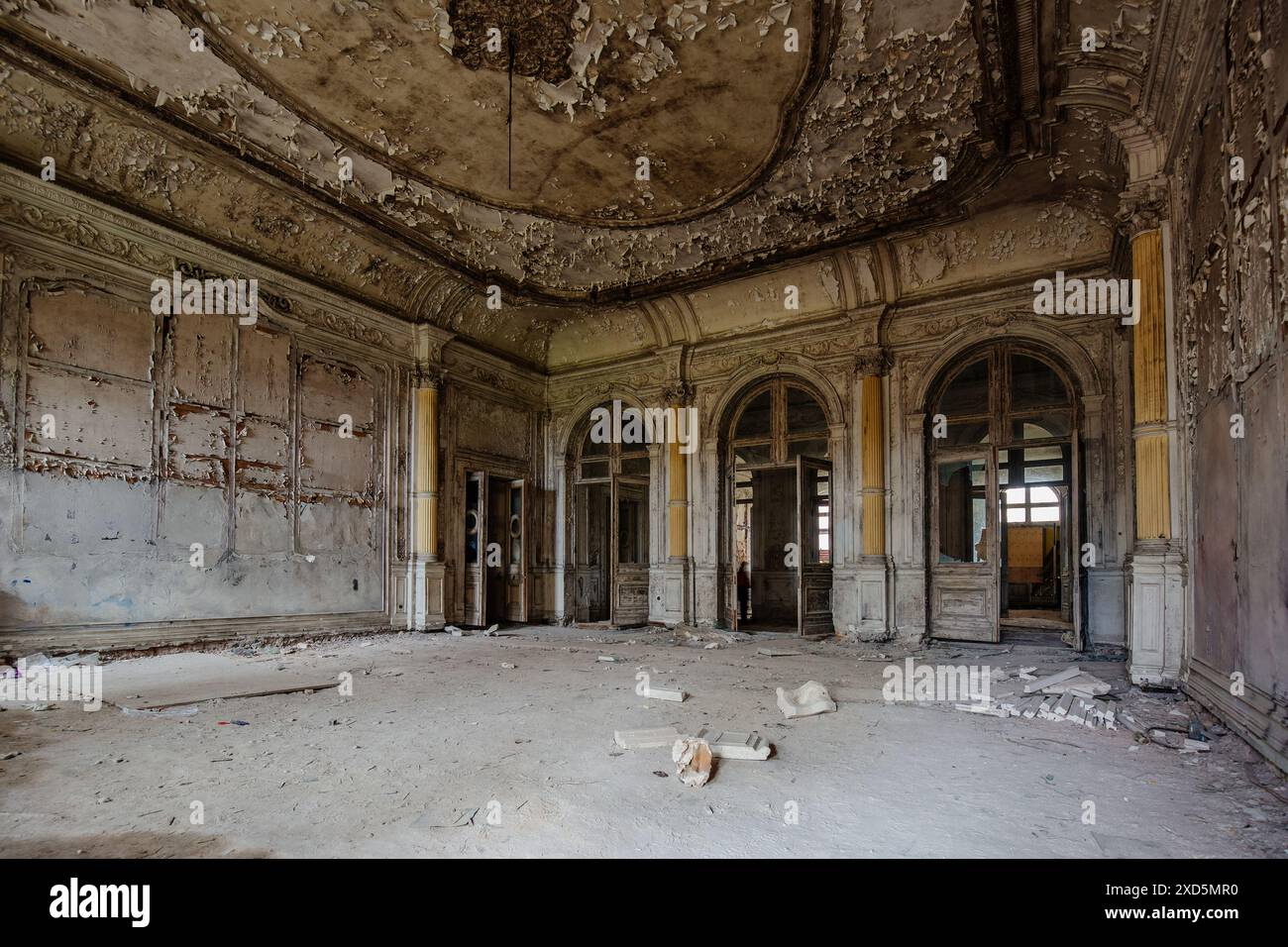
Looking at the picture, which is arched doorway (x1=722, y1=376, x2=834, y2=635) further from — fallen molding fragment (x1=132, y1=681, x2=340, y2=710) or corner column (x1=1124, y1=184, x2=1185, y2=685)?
fallen molding fragment (x1=132, y1=681, x2=340, y2=710)

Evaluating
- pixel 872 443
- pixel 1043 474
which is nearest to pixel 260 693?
pixel 872 443

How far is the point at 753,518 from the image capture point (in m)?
13.3

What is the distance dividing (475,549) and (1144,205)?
29.2 feet

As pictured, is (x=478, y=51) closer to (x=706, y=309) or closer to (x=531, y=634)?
(x=706, y=309)

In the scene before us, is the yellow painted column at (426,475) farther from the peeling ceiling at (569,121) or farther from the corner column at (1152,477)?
the corner column at (1152,477)

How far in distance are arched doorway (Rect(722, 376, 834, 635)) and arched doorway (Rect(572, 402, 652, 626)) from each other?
1512 millimetres

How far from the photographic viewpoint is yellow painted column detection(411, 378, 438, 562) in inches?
366

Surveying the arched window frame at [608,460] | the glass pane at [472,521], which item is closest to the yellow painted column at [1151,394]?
the arched window frame at [608,460]

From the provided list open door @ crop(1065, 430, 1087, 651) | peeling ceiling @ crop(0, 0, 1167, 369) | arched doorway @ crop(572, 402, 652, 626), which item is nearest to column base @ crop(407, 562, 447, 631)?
arched doorway @ crop(572, 402, 652, 626)

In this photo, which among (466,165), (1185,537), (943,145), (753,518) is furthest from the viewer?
(753,518)

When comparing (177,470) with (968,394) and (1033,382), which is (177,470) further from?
(1033,382)

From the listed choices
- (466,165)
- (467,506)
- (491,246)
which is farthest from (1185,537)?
(467,506)

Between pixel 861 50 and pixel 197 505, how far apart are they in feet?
25.6

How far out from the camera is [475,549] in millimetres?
10305
